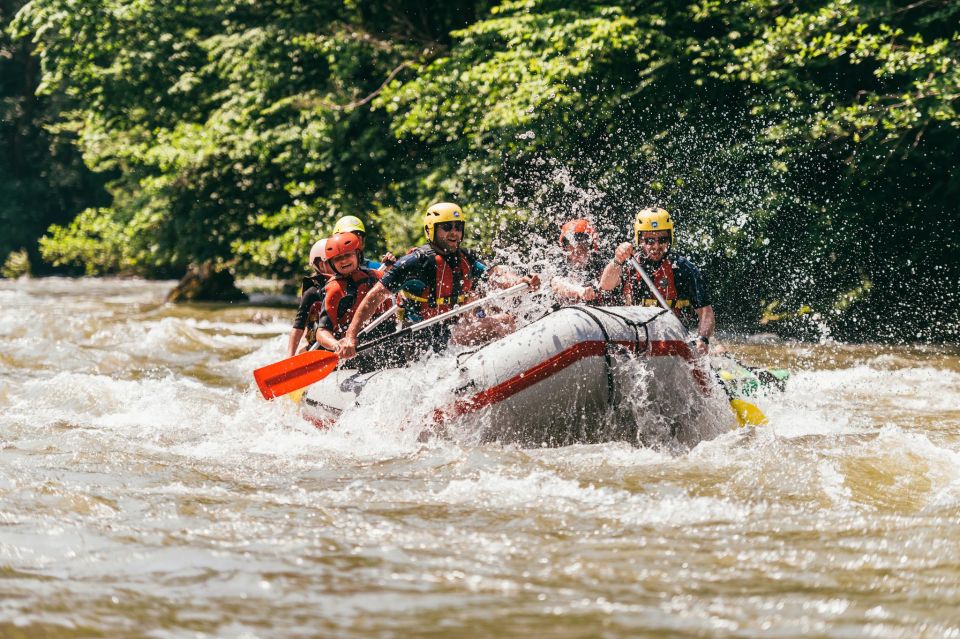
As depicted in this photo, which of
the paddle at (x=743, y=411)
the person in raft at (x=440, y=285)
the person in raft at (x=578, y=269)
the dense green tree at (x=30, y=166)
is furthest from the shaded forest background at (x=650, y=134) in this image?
the dense green tree at (x=30, y=166)

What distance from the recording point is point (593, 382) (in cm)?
637

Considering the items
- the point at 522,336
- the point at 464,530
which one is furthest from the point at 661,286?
the point at 464,530

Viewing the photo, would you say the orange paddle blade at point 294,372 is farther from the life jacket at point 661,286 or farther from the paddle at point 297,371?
the life jacket at point 661,286

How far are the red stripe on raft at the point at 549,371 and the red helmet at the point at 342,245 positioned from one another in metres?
1.88

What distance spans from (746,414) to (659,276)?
1.23 m

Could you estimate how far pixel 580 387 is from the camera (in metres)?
6.38

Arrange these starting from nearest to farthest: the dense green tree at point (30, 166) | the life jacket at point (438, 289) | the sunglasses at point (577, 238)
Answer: the life jacket at point (438, 289)
the sunglasses at point (577, 238)
the dense green tree at point (30, 166)

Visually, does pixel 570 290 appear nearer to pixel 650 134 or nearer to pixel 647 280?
pixel 647 280

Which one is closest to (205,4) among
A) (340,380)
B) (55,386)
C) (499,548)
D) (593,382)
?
(55,386)

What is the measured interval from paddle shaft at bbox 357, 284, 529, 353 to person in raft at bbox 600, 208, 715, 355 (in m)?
0.92

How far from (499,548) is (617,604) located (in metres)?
0.76

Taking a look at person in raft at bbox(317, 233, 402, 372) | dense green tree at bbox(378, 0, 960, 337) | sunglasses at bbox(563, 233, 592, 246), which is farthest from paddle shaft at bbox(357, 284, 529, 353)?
dense green tree at bbox(378, 0, 960, 337)

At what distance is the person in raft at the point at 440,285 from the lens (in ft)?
24.3

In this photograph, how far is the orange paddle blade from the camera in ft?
25.0
